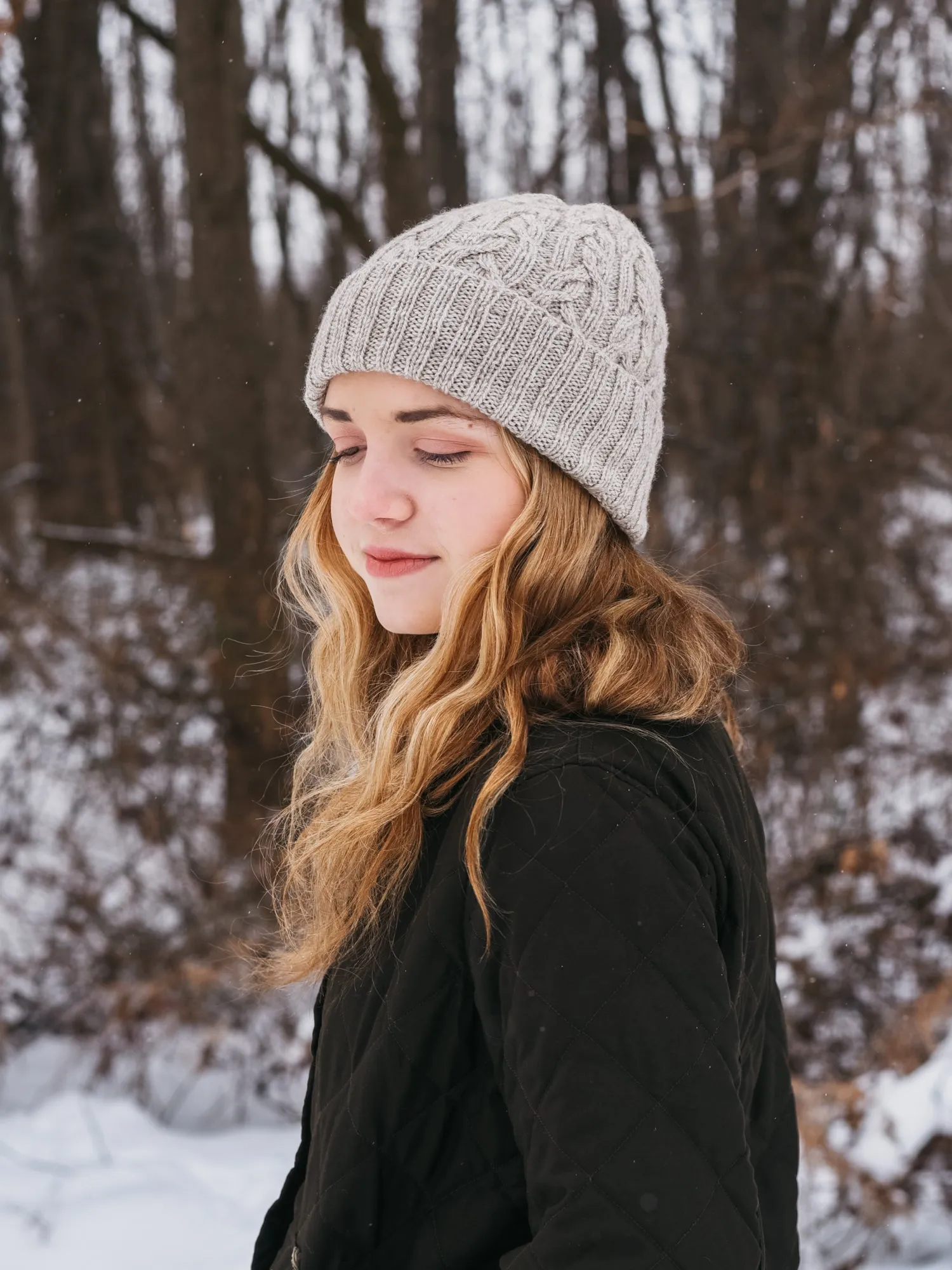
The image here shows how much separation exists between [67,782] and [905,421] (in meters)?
4.11

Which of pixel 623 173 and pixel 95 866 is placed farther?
pixel 623 173

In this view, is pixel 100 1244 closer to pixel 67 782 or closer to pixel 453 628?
pixel 67 782

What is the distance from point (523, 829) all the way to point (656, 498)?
443cm

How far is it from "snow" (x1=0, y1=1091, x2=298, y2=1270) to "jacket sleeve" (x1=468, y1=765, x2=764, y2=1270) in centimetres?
279

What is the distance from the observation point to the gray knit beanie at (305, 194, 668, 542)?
142cm

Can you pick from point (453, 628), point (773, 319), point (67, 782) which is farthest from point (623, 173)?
point (453, 628)

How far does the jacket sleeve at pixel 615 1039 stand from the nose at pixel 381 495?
0.43 meters

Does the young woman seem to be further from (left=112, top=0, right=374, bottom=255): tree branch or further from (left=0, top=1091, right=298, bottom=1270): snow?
(left=112, top=0, right=374, bottom=255): tree branch

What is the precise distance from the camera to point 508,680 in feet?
4.33

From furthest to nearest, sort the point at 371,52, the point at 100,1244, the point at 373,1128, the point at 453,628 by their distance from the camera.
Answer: the point at 371,52 → the point at 100,1244 → the point at 453,628 → the point at 373,1128

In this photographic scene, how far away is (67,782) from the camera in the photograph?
502cm

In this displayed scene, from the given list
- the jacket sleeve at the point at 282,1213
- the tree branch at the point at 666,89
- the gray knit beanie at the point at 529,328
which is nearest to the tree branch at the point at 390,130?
the tree branch at the point at 666,89

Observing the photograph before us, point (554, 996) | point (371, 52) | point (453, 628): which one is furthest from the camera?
point (371, 52)

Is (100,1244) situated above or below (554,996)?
below
